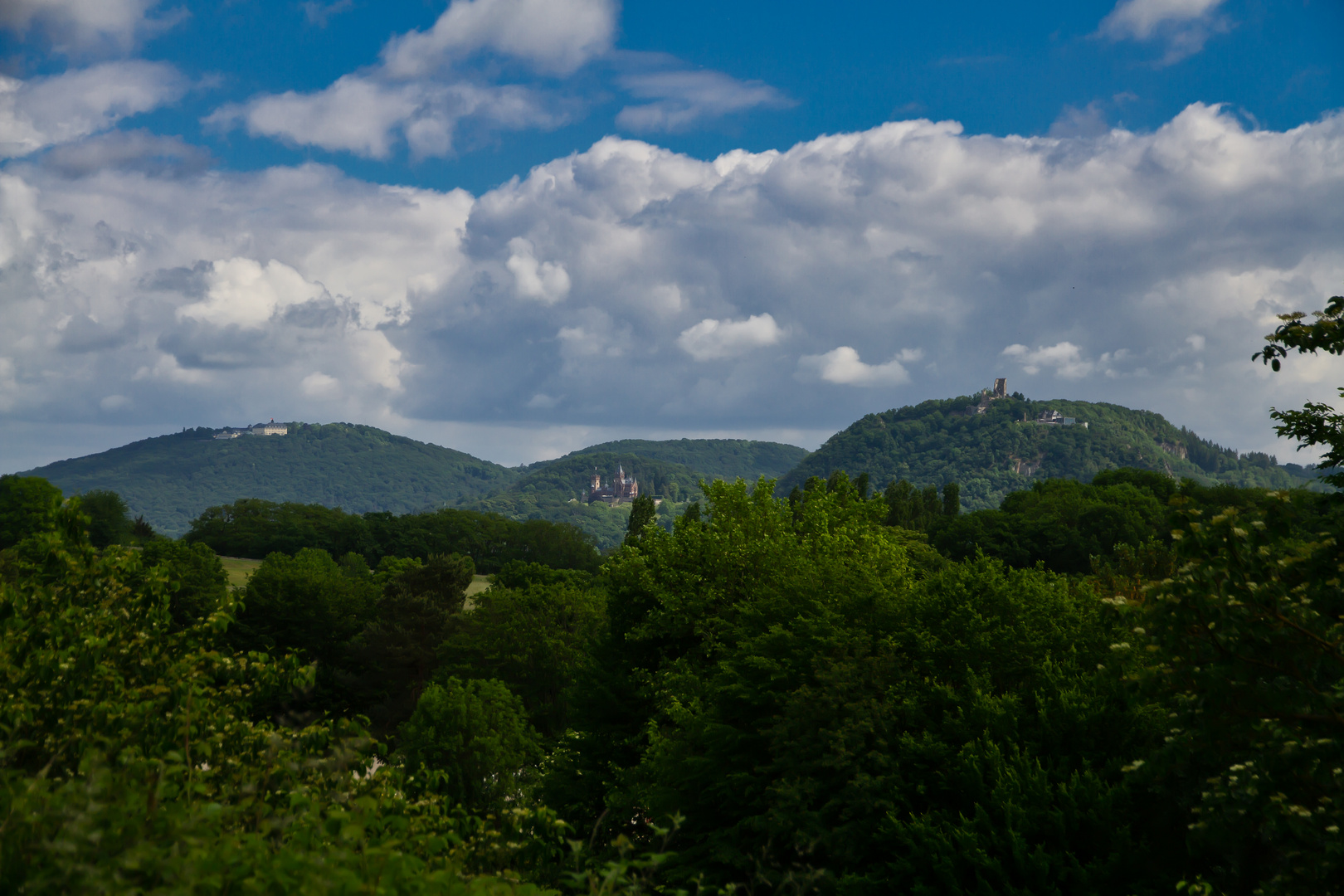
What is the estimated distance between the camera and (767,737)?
63.3ft

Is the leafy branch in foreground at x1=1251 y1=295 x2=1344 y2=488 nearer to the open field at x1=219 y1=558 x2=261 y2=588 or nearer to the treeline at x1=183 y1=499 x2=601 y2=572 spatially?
the open field at x1=219 y1=558 x2=261 y2=588

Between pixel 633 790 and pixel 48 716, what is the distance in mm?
16206

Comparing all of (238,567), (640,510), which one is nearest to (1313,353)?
(640,510)

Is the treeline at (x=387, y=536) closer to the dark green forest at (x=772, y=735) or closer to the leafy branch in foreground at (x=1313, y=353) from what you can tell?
the dark green forest at (x=772, y=735)

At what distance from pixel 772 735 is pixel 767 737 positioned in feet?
1.16

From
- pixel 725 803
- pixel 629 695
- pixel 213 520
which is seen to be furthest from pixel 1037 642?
pixel 213 520

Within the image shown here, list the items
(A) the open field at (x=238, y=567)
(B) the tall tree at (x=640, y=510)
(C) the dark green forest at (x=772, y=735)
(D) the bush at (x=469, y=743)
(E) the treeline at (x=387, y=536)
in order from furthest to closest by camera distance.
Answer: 1. (E) the treeline at (x=387, y=536)
2. (A) the open field at (x=238, y=567)
3. (B) the tall tree at (x=640, y=510)
4. (D) the bush at (x=469, y=743)
5. (C) the dark green forest at (x=772, y=735)

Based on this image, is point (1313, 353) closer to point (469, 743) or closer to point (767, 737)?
→ point (767, 737)

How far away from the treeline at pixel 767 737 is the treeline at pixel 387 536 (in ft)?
271

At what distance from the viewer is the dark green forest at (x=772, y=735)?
581 centimetres

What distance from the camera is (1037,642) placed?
19.7 meters

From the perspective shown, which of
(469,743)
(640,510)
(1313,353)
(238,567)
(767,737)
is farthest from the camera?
(238,567)

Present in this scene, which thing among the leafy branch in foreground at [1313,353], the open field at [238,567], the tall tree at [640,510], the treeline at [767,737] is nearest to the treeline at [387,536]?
the open field at [238,567]

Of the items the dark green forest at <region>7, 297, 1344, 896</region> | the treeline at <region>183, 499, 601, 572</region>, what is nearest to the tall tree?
the dark green forest at <region>7, 297, 1344, 896</region>
